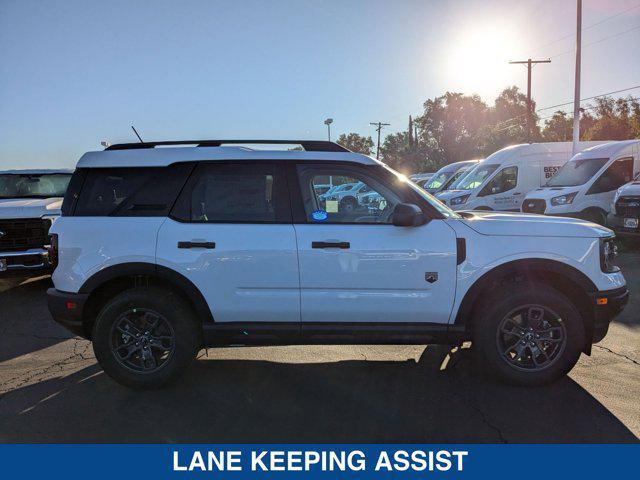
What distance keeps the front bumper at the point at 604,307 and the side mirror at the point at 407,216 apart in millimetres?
1514

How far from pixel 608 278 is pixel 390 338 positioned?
181 cm

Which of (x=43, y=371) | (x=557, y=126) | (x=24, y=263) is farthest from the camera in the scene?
(x=557, y=126)

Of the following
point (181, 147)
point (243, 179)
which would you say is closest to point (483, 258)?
point (243, 179)

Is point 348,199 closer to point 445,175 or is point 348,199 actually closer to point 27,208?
point 27,208

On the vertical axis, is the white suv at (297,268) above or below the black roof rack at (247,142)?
below

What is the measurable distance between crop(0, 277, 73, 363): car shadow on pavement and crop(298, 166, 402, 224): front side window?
3.41 metres

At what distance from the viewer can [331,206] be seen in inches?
158

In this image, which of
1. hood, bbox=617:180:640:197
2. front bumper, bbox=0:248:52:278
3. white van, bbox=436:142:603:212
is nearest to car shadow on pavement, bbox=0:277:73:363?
front bumper, bbox=0:248:52:278

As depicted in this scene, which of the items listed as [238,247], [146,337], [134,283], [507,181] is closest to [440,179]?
[507,181]

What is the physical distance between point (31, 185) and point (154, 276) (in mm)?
6656

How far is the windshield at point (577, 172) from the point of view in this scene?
11.4m

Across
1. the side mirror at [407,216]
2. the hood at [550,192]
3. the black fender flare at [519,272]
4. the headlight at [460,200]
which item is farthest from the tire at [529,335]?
the headlight at [460,200]

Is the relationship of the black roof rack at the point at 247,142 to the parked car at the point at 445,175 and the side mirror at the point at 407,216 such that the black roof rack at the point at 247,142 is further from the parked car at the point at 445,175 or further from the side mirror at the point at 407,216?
the parked car at the point at 445,175

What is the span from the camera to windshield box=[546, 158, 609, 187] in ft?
37.3
